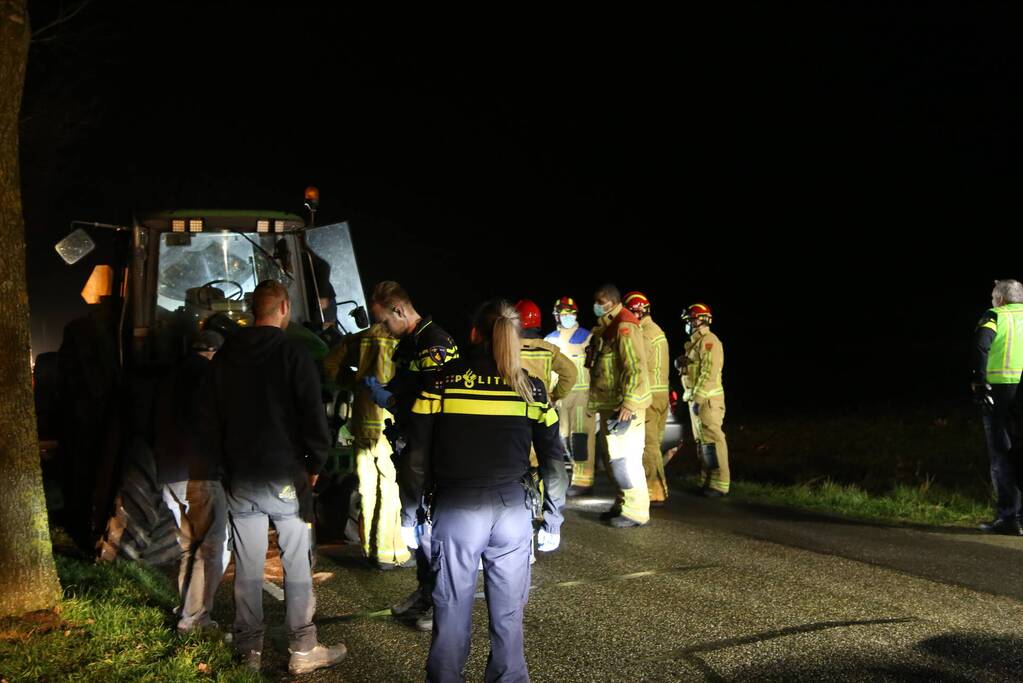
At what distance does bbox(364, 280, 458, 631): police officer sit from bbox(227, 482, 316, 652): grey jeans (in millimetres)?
559

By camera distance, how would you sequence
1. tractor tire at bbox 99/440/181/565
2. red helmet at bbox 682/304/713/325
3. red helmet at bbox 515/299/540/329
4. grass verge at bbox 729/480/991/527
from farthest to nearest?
red helmet at bbox 682/304/713/325 < grass verge at bbox 729/480/991/527 < red helmet at bbox 515/299/540/329 < tractor tire at bbox 99/440/181/565

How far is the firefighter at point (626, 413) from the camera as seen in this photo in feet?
28.4

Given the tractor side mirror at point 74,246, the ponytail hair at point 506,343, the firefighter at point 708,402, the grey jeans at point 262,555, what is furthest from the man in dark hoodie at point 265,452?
the firefighter at point 708,402

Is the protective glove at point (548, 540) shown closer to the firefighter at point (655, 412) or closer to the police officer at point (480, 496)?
the police officer at point (480, 496)

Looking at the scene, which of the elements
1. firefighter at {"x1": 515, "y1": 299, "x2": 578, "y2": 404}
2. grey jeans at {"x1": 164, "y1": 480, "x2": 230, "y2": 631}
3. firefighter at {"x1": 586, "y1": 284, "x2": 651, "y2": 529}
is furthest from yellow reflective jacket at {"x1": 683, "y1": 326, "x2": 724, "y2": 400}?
grey jeans at {"x1": 164, "y1": 480, "x2": 230, "y2": 631}

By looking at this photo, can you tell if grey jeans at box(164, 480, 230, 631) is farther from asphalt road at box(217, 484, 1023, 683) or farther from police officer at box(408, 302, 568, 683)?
police officer at box(408, 302, 568, 683)

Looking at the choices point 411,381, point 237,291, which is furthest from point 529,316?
point 411,381

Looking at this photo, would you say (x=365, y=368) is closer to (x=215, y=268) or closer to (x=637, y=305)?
(x=215, y=268)

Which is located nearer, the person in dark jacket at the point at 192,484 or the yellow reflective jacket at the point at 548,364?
the person in dark jacket at the point at 192,484

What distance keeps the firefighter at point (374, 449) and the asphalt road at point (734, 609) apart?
0.70 ft

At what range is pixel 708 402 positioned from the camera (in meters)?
10.6

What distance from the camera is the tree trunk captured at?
215 inches

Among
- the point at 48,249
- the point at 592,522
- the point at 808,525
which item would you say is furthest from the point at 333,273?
the point at 48,249

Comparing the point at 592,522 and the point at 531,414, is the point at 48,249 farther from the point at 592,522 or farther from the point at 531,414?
the point at 531,414
